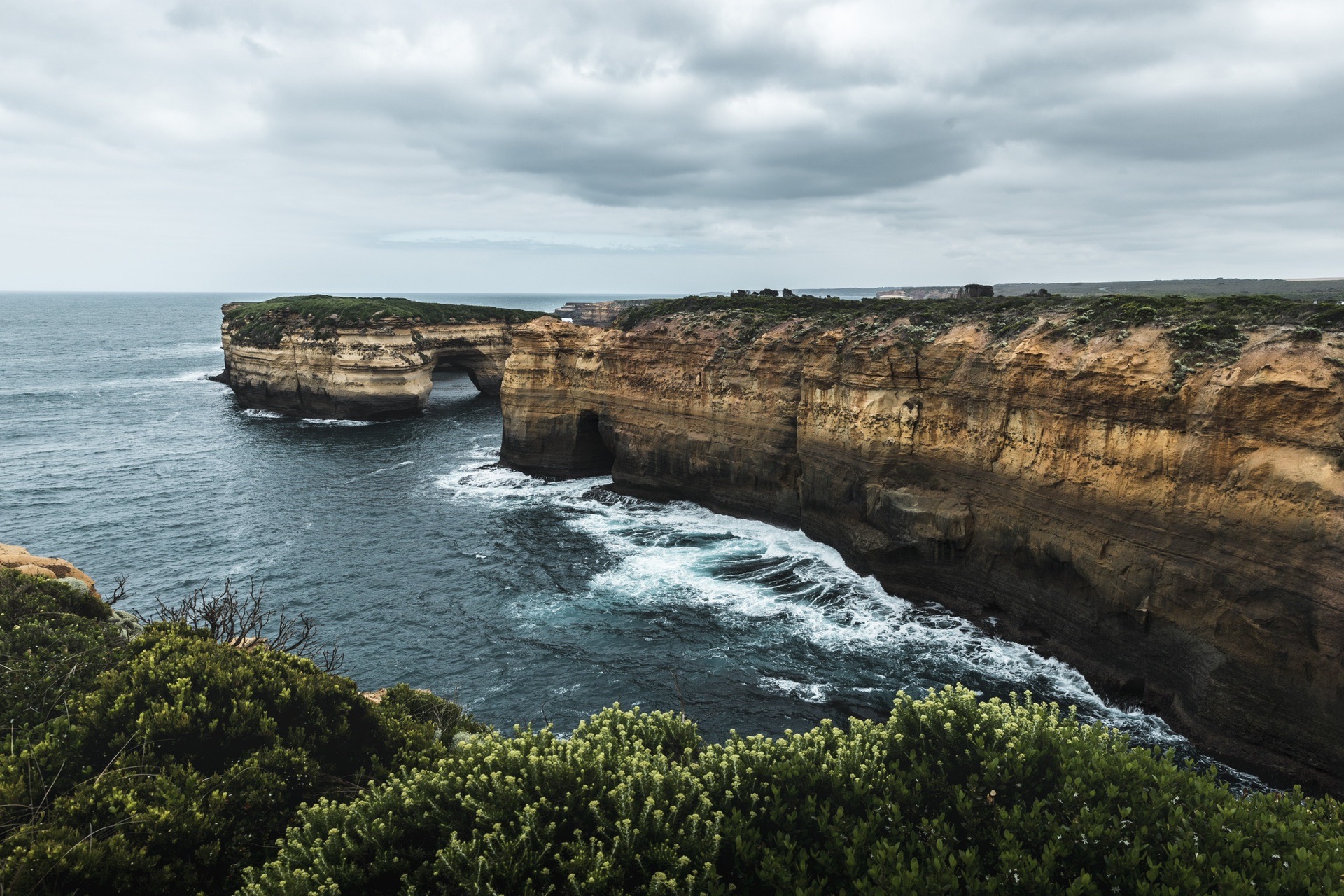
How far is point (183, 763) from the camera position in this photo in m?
12.9

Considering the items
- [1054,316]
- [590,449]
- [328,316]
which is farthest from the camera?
[328,316]

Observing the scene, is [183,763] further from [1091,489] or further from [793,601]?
[1091,489]

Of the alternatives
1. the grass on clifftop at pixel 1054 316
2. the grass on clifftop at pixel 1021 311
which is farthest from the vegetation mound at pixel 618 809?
the grass on clifftop at pixel 1021 311

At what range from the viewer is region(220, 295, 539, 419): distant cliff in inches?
2803

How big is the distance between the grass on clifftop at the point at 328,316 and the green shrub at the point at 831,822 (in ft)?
216

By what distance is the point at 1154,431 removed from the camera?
22391 millimetres

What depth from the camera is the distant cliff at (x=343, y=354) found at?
234ft

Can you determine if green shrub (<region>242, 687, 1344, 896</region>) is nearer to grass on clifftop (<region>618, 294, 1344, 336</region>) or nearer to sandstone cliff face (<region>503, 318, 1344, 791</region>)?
sandstone cliff face (<region>503, 318, 1344, 791</region>)

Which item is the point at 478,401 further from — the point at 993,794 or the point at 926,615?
the point at 993,794

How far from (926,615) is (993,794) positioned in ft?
60.2

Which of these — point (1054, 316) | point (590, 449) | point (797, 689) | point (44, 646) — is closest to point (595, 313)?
point (590, 449)

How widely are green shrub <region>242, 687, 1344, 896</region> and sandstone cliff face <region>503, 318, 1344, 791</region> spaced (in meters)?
8.88

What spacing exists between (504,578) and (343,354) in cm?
4751

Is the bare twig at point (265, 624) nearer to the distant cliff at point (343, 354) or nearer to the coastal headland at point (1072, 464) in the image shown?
the coastal headland at point (1072, 464)
